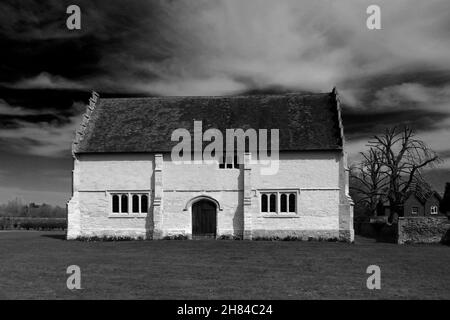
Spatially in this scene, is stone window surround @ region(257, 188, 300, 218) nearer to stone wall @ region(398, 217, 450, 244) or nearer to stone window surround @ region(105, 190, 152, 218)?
stone wall @ region(398, 217, 450, 244)

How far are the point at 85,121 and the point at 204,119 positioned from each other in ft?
29.7

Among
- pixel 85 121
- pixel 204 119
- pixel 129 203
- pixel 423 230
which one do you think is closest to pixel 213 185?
pixel 204 119

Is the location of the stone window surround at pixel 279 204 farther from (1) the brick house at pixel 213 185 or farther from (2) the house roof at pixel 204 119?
(2) the house roof at pixel 204 119

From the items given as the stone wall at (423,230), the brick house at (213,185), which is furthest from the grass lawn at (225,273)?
the brick house at (213,185)

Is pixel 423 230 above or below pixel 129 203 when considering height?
below

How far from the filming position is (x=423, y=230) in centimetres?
2988

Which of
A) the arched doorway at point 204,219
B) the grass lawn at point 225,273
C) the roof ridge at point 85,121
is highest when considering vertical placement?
the roof ridge at point 85,121

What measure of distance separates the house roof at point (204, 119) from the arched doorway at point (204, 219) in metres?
4.74

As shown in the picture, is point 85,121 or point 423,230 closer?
point 423,230

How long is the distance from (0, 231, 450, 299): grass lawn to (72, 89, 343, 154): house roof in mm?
9881

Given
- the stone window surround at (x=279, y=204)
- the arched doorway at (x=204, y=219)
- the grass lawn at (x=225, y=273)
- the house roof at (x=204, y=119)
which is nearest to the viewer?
the grass lawn at (x=225, y=273)

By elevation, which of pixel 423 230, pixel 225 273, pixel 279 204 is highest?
pixel 279 204

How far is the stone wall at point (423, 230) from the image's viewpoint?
97.6 ft

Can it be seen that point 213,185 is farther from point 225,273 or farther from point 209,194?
point 225,273
